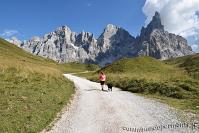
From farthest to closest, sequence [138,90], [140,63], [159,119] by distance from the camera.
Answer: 1. [140,63]
2. [138,90]
3. [159,119]

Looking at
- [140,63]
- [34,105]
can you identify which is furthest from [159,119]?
[140,63]

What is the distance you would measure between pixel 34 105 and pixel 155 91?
20001 millimetres

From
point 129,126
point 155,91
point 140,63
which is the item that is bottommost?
point 129,126

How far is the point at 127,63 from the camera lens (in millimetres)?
100688

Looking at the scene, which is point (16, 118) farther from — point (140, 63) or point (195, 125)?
point (140, 63)

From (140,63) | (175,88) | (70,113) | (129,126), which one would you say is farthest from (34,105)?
(140,63)

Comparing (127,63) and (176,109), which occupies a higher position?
(127,63)

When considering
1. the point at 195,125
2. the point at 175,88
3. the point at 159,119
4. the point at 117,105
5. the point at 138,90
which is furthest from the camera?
the point at 138,90

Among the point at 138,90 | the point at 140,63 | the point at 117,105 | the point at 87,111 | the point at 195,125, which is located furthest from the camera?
the point at 140,63

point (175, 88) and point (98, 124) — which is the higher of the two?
point (175, 88)

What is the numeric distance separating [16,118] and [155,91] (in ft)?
77.5

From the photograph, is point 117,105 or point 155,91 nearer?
point 117,105

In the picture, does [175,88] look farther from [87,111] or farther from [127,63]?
[127,63]

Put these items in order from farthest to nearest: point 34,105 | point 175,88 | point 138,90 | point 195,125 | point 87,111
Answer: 1. point 138,90
2. point 175,88
3. point 87,111
4. point 34,105
5. point 195,125
